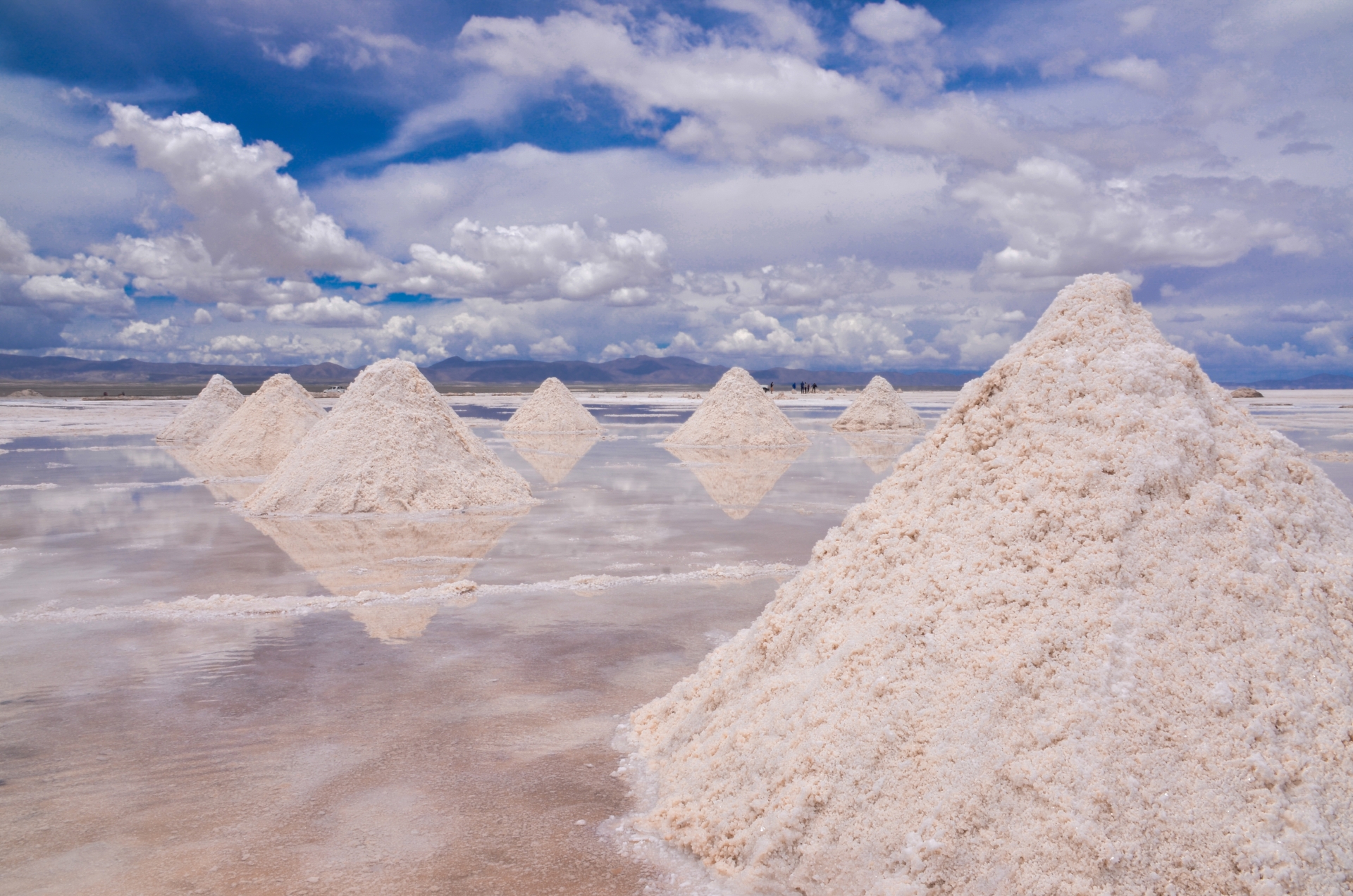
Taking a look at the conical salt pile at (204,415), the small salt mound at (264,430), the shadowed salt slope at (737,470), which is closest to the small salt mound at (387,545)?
the shadowed salt slope at (737,470)

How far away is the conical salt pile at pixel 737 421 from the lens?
75.3 feet

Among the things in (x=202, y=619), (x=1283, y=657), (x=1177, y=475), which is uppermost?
(x=1177, y=475)

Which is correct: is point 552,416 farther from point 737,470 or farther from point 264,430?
point 737,470

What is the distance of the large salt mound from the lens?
2.56 m

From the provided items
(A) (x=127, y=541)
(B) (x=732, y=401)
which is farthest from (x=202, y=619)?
(B) (x=732, y=401)

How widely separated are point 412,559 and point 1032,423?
6.71 meters

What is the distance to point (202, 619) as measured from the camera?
6.43 m

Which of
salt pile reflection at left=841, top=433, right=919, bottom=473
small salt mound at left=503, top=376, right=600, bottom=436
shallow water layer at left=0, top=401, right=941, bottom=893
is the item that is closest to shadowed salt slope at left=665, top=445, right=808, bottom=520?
shallow water layer at left=0, top=401, right=941, bottom=893

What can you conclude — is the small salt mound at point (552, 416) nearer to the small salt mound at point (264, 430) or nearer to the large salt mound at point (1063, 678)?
the small salt mound at point (264, 430)

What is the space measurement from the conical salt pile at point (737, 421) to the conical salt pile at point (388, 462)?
1064cm

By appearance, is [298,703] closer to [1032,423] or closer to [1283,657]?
[1032,423]

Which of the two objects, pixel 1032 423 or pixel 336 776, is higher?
pixel 1032 423

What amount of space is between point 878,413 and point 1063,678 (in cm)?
2662

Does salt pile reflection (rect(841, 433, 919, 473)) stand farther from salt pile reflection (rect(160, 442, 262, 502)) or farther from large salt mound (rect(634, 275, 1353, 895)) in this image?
large salt mound (rect(634, 275, 1353, 895))
